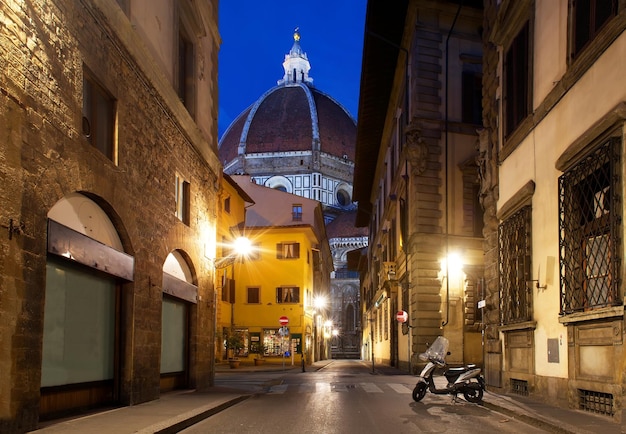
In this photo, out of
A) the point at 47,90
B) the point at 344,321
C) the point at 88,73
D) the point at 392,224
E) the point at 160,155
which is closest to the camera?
the point at 47,90

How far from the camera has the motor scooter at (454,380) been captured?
14539 millimetres

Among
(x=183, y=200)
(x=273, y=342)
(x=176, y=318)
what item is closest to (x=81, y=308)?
(x=176, y=318)

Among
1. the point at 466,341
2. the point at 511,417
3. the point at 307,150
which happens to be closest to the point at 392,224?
the point at 466,341

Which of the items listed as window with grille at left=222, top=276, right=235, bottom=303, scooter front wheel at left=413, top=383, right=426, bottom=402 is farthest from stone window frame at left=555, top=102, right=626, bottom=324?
window with grille at left=222, top=276, right=235, bottom=303

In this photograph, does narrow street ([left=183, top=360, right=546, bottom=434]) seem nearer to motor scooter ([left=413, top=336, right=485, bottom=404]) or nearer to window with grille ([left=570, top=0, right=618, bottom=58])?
motor scooter ([left=413, top=336, right=485, bottom=404])

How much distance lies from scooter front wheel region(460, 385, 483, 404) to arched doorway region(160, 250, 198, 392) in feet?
20.8

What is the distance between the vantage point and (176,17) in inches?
655

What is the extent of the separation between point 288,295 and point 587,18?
3793 centimetres

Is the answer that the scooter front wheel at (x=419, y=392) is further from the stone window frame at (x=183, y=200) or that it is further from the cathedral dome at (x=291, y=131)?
the cathedral dome at (x=291, y=131)

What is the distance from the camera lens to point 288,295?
159 ft

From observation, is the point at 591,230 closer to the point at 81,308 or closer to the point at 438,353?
the point at 438,353

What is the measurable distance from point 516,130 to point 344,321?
95.5 metres

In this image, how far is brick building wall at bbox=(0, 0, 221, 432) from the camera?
822 centimetres

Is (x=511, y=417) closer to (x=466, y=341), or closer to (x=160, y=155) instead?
(x=160, y=155)
